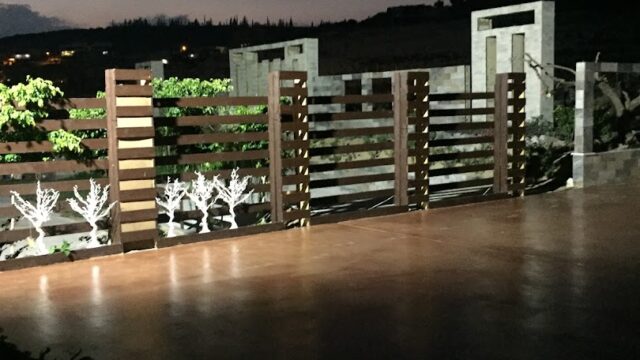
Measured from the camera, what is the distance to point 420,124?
828 centimetres

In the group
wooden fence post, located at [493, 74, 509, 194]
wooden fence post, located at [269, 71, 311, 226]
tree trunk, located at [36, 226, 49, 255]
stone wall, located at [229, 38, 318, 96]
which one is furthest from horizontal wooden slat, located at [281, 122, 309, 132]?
stone wall, located at [229, 38, 318, 96]

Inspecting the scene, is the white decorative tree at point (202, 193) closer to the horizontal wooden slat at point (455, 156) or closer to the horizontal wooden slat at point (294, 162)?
the horizontal wooden slat at point (294, 162)

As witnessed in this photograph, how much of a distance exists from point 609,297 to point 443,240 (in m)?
2.24

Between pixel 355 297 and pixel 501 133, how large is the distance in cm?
512

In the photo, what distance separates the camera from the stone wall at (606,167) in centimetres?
1030

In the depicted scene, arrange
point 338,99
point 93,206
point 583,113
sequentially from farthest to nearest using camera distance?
point 583,113 → point 338,99 → point 93,206

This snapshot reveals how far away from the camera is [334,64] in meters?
32.4

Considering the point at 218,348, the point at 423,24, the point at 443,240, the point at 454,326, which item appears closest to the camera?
the point at 218,348

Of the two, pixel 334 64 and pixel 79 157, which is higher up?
pixel 334 64

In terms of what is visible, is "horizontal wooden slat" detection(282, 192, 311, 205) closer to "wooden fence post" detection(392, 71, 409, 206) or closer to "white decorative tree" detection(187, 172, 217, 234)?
"white decorative tree" detection(187, 172, 217, 234)

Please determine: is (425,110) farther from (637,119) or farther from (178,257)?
(637,119)

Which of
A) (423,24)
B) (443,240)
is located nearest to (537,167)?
(443,240)

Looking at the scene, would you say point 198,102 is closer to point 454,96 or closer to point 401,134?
point 401,134

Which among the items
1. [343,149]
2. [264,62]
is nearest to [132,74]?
[343,149]
